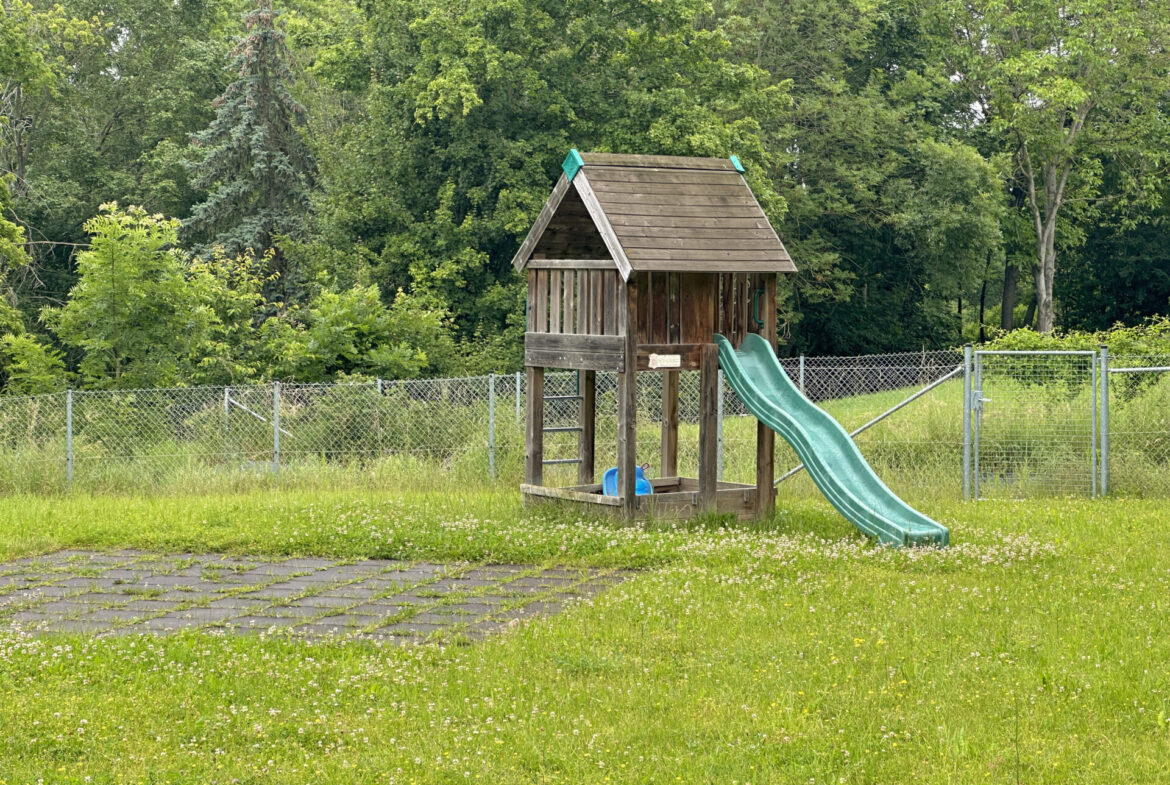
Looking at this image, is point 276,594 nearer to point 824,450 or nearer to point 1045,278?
point 824,450

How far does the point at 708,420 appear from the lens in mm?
15188

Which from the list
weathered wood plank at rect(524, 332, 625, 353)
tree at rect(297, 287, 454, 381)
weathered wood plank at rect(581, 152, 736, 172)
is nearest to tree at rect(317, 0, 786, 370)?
tree at rect(297, 287, 454, 381)

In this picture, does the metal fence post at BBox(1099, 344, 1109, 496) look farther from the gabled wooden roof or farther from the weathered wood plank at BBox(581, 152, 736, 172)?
the weathered wood plank at BBox(581, 152, 736, 172)

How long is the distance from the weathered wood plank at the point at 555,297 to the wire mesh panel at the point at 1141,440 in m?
6.86

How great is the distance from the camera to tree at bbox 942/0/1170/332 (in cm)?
4338

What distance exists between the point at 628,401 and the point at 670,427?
2.35m

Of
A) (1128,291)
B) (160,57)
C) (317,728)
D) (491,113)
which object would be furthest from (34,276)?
(1128,291)

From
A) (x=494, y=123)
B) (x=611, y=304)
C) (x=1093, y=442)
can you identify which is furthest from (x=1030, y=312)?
(x=611, y=304)

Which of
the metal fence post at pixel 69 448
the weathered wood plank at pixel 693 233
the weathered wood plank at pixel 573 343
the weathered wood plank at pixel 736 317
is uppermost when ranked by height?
the weathered wood plank at pixel 693 233

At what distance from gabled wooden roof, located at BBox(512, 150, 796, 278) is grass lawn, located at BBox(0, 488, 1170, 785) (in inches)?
135

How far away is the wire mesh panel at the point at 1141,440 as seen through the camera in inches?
690

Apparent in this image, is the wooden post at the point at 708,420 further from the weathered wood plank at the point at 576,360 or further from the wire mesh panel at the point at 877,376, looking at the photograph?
the wire mesh panel at the point at 877,376

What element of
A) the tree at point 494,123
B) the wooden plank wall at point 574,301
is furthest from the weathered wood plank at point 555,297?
the tree at point 494,123

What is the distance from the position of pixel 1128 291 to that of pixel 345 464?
133 feet
